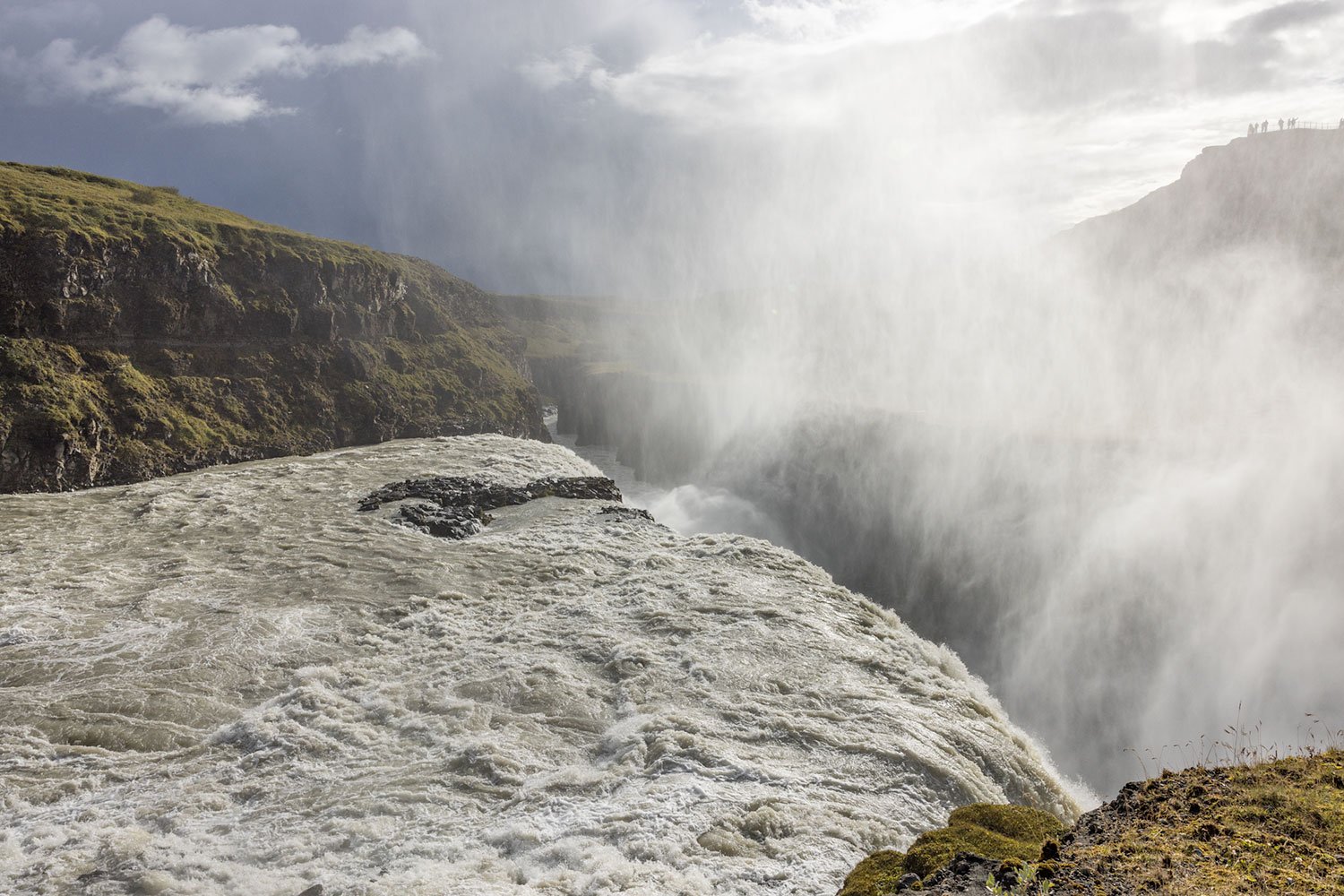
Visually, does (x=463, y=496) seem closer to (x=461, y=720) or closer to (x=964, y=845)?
(x=461, y=720)

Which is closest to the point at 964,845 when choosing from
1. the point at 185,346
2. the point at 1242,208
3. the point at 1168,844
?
the point at 1168,844

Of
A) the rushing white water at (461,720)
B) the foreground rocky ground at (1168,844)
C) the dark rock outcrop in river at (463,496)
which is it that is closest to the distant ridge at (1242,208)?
the dark rock outcrop in river at (463,496)

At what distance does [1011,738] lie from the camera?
15.3m

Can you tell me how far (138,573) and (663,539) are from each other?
17210 millimetres

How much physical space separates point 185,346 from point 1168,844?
55009 mm

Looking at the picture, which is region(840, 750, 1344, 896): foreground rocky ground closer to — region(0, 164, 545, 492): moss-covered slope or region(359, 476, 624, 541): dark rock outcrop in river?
region(359, 476, 624, 541): dark rock outcrop in river

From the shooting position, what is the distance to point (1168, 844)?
5988 mm

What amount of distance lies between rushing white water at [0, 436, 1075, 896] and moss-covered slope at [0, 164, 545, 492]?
1189 cm

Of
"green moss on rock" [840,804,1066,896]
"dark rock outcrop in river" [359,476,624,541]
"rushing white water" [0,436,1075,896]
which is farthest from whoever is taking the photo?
"dark rock outcrop in river" [359,476,624,541]

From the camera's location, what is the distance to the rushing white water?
10.2 meters

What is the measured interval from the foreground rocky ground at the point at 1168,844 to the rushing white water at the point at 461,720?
3.08 meters

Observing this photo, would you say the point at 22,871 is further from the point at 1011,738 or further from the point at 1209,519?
the point at 1209,519

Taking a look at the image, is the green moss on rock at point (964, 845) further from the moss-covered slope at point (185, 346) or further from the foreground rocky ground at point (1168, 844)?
the moss-covered slope at point (185, 346)

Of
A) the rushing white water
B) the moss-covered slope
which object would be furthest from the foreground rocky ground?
the moss-covered slope
